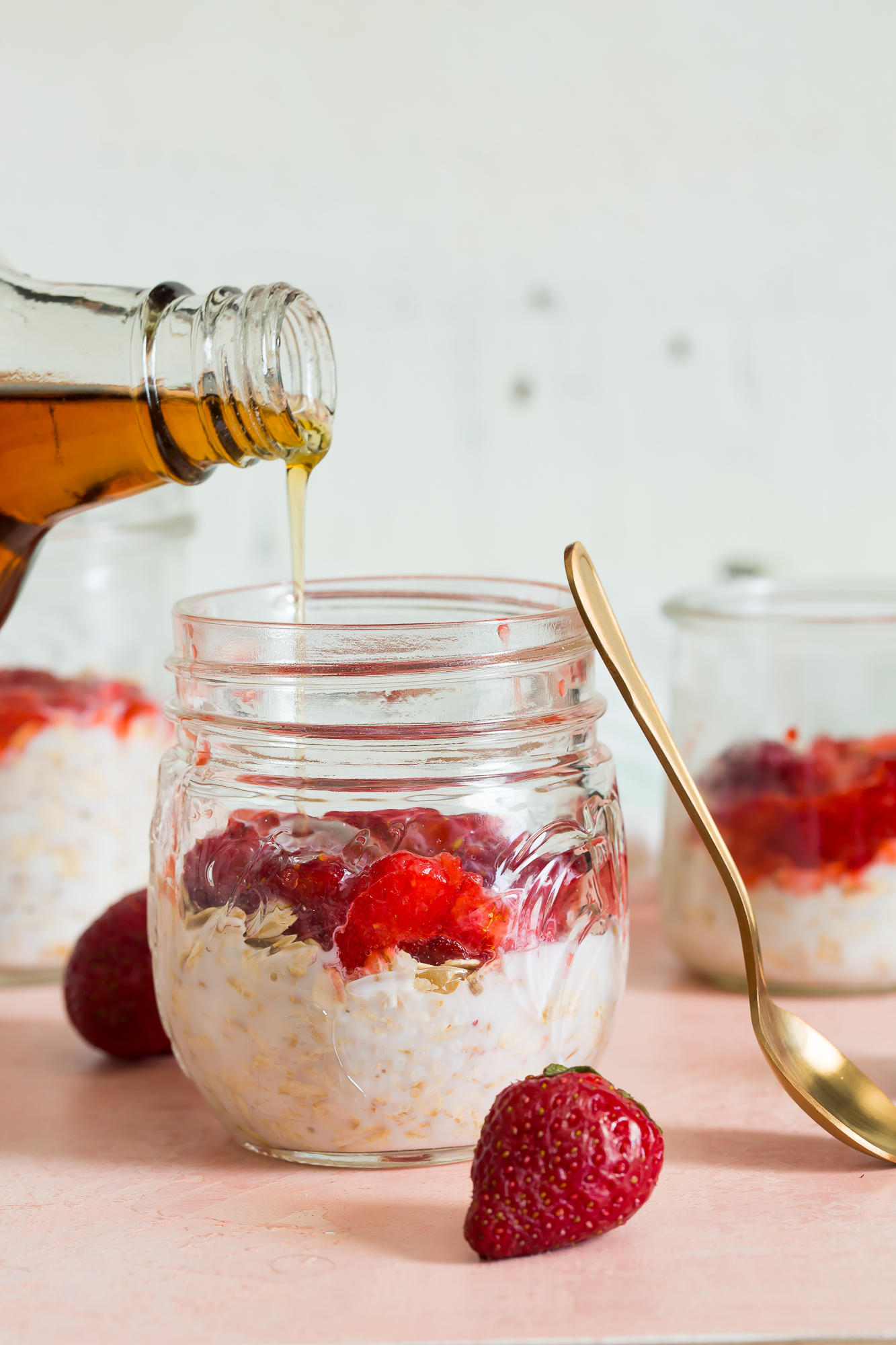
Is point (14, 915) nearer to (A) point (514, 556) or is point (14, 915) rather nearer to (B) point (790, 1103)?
(B) point (790, 1103)

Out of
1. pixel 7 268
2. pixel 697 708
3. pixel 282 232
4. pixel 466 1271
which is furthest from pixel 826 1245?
pixel 282 232

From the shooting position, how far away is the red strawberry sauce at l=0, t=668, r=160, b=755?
3.16ft

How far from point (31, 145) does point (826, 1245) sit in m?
1.22

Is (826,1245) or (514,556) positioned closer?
(826,1245)

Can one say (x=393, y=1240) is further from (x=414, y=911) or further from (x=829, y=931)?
(x=829, y=931)

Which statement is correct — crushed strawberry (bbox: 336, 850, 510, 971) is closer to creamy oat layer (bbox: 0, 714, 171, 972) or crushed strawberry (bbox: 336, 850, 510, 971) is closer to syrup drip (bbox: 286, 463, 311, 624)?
syrup drip (bbox: 286, 463, 311, 624)

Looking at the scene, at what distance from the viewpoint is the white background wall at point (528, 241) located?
1.34 meters

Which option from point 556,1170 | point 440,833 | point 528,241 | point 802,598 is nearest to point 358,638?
point 440,833

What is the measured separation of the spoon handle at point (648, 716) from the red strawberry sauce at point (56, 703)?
0.46m

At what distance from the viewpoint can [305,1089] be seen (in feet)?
2.08

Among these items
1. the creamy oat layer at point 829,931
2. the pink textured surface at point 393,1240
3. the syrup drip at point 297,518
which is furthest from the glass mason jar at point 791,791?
the syrup drip at point 297,518

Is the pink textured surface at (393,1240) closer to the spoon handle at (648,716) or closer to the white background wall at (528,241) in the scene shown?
the spoon handle at (648,716)

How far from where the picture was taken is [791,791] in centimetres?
92

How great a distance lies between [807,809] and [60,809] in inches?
20.5
